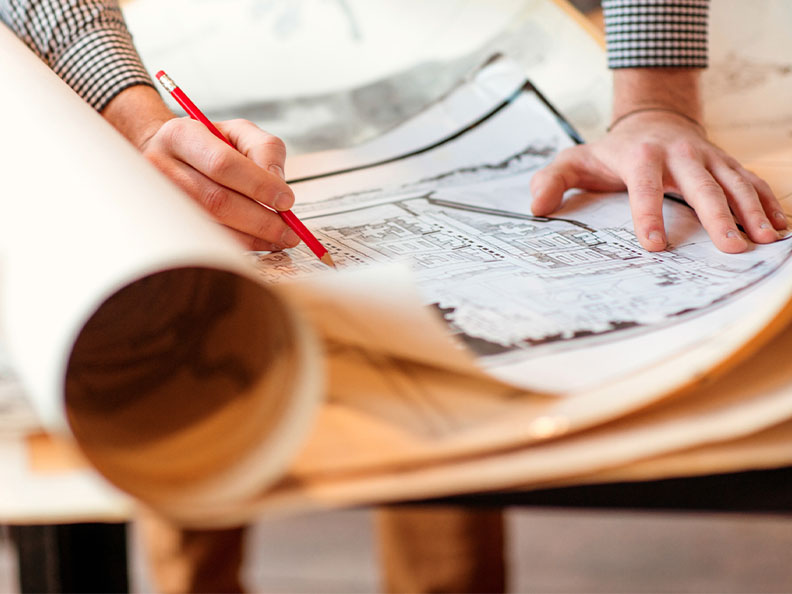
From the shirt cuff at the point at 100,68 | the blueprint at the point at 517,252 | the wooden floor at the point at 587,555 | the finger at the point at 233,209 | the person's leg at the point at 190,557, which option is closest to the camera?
the blueprint at the point at 517,252

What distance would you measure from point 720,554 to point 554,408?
980mm

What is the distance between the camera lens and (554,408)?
0.77 feet

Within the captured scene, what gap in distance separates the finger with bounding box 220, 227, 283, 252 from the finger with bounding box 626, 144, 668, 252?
0.19 meters

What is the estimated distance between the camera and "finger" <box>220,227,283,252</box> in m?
0.40

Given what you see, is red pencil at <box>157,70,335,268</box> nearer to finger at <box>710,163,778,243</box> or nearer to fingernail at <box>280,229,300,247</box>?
fingernail at <box>280,229,300,247</box>

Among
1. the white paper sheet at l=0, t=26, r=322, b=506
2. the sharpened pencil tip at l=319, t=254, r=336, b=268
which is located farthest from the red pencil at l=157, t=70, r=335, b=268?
the white paper sheet at l=0, t=26, r=322, b=506

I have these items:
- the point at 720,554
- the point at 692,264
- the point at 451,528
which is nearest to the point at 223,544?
the point at 451,528

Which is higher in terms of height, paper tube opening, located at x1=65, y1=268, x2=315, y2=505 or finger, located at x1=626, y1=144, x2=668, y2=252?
finger, located at x1=626, y1=144, x2=668, y2=252

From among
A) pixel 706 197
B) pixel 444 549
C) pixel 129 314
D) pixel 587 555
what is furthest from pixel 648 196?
pixel 587 555

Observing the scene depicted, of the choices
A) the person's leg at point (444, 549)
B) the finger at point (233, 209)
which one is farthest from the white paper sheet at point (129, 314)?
the person's leg at point (444, 549)

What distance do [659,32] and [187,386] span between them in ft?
1.51

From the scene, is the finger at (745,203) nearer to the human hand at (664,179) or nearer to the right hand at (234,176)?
the human hand at (664,179)

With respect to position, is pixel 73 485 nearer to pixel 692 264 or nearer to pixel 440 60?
pixel 692 264

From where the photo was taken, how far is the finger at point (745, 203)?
0.41 metres
